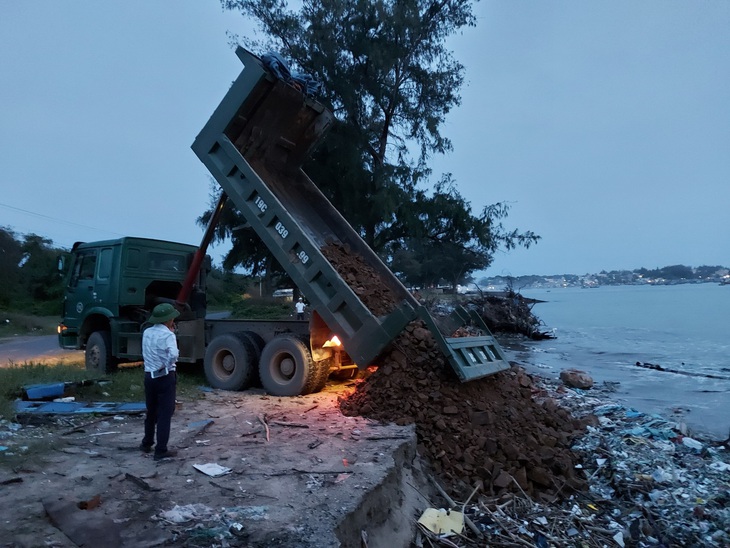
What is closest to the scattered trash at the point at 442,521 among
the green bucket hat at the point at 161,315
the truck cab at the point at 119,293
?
the green bucket hat at the point at 161,315

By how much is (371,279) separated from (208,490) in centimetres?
418

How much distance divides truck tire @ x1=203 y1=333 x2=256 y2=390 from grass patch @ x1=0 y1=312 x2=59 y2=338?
1794cm

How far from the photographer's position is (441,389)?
648cm

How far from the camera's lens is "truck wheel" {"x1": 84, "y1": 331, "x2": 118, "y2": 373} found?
9.97m

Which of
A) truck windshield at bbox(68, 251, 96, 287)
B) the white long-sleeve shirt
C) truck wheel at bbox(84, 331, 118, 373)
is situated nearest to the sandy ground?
the white long-sleeve shirt

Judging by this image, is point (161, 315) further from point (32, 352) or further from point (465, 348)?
point (32, 352)

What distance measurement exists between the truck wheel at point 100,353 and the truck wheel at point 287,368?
343 cm

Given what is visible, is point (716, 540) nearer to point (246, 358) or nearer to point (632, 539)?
point (632, 539)

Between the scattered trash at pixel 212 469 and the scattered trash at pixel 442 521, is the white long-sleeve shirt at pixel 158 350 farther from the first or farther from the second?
the scattered trash at pixel 442 521

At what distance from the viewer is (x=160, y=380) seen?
5.22 meters

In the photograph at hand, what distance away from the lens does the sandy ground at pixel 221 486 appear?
363 cm

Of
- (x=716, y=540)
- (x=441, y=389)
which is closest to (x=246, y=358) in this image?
(x=441, y=389)

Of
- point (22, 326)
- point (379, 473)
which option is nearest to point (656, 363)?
point (379, 473)

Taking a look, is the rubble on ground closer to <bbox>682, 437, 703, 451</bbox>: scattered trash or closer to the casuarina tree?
<bbox>682, 437, 703, 451</bbox>: scattered trash
